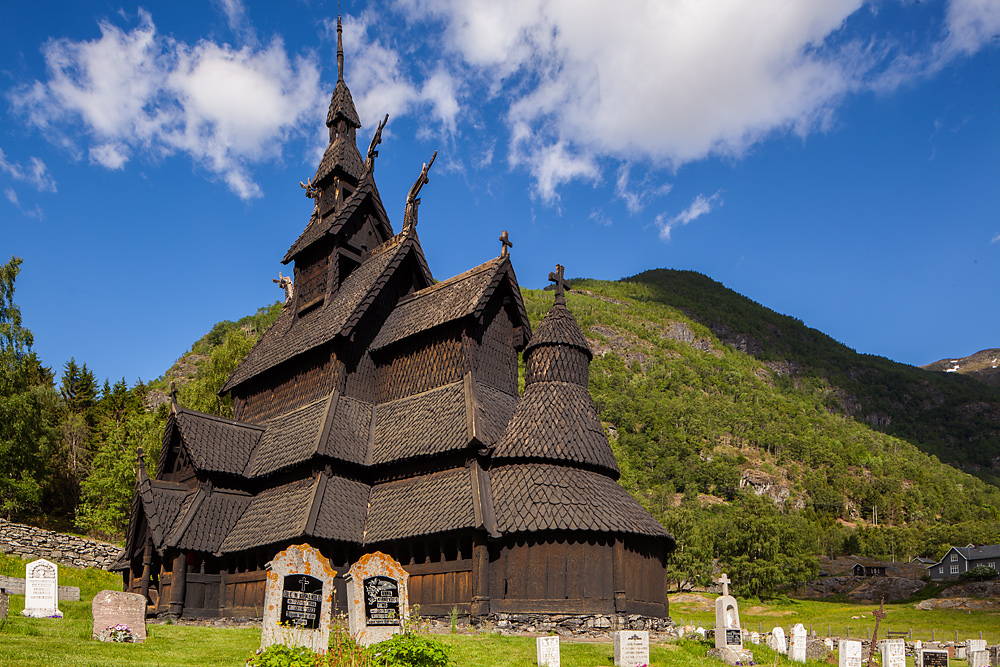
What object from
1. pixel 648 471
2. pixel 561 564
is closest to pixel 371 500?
pixel 561 564

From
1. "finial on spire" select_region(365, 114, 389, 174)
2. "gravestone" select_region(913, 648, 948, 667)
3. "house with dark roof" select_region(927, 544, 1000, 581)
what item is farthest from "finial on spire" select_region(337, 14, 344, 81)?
"house with dark roof" select_region(927, 544, 1000, 581)

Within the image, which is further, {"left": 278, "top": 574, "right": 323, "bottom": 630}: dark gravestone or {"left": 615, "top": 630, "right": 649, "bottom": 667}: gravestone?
{"left": 615, "top": 630, "right": 649, "bottom": 667}: gravestone

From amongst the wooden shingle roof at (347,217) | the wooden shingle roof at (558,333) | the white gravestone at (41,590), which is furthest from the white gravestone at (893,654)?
the wooden shingle roof at (347,217)

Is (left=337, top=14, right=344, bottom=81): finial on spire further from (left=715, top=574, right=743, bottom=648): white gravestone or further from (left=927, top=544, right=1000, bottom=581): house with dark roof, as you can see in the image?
(left=927, top=544, right=1000, bottom=581): house with dark roof

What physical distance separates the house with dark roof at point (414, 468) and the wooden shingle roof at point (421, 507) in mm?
60

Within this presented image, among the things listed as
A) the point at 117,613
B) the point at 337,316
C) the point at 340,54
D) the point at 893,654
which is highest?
the point at 340,54

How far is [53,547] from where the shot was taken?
100ft

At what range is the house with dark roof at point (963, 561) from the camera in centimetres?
9181

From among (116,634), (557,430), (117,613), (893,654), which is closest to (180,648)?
(116,634)

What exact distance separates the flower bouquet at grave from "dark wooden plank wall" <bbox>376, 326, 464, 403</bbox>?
11711 millimetres

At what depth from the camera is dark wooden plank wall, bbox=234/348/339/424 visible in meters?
25.5

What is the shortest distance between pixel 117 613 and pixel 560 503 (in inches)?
427

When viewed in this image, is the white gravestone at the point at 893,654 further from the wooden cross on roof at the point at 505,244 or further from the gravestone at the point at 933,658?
the wooden cross on roof at the point at 505,244

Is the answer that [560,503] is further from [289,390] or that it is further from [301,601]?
[289,390]
